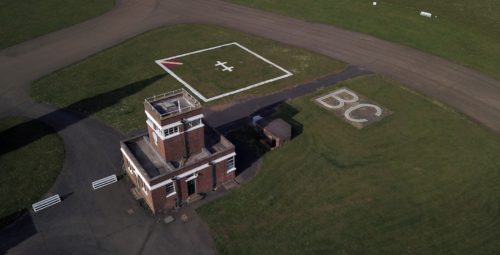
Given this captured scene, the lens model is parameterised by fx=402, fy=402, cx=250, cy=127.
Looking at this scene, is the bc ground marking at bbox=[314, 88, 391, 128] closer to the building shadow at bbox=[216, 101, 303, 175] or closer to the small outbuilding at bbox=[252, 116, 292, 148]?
the building shadow at bbox=[216, 101, 303, 175]

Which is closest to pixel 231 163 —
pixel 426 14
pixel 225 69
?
pixel 225 69

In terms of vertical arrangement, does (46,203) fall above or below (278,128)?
below

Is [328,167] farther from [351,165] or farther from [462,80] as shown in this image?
[462,80]

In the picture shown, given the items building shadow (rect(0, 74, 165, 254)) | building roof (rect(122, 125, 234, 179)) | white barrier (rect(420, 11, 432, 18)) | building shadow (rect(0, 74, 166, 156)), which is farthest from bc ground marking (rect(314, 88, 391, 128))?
white barrier (rect(420, 11, 432, 18))

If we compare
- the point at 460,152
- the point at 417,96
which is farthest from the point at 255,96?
the point at 460,152

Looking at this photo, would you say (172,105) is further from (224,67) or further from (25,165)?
(224,67)

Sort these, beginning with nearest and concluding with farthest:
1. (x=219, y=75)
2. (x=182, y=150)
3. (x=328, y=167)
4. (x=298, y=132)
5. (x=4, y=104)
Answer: (x=182, y=150)
(x=328, y=167)
(x=298, y=132)
(x=4, y=104)
(x=219, y=75)

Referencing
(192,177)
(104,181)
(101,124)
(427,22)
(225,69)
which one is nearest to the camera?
(192,177)
